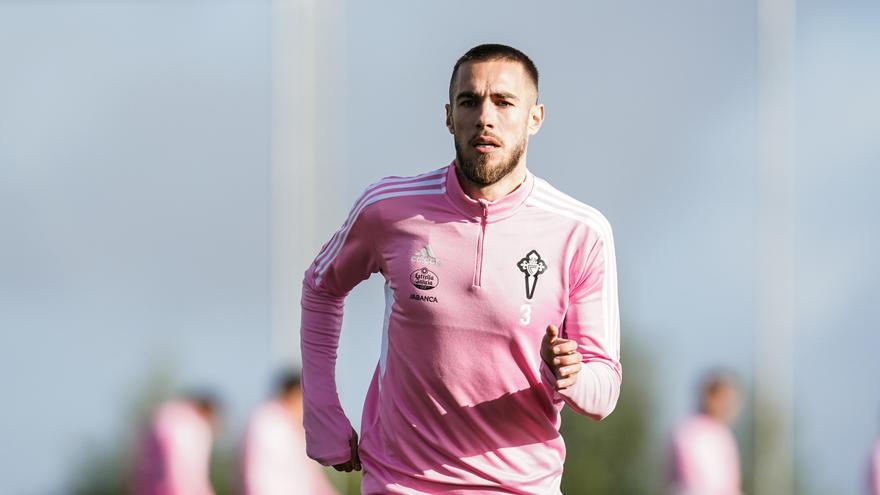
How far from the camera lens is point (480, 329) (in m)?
3.92

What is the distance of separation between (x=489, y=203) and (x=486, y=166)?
0.35 feet

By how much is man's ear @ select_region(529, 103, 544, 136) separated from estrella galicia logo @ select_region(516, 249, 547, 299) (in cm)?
37

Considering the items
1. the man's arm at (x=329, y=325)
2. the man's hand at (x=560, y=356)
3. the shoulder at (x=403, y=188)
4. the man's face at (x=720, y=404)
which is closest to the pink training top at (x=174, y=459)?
the man's face at (x=720, y=404)

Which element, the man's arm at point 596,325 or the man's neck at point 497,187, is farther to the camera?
the man's neck at point 497,187

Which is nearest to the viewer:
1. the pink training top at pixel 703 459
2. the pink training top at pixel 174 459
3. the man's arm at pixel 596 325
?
the man's arm at pixel 596 325

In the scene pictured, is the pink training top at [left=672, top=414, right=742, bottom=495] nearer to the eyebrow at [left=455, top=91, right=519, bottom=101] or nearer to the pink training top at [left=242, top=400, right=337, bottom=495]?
the pink training top at [left=242, top=400, right=337, bottom=495]

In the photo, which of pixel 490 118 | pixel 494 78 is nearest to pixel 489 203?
pixel 490 118

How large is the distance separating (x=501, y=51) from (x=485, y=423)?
3.35ft

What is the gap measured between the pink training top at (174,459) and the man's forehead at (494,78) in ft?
18.2

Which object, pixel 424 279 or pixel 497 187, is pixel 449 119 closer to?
pixel 497 187

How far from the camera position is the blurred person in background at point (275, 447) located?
877 centimetres

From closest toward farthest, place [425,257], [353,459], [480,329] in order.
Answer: [480,329]
[425,257]
[353,459]

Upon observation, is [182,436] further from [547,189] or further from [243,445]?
[547,189]

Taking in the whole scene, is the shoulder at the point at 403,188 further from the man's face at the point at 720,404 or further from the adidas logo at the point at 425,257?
the man's face at the point at 720,404
